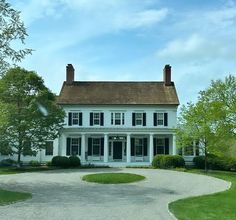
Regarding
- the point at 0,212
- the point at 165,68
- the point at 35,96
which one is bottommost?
the point at 0,212

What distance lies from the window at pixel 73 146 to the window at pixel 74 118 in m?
1.75

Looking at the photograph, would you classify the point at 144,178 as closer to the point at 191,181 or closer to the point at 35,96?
the point at 191,181

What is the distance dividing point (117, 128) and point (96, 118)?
240cm

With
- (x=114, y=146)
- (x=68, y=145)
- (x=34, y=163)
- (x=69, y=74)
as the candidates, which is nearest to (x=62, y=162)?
(x=34, y=163)

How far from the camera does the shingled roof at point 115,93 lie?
45438 mm

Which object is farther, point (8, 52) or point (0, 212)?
point (8, 52)

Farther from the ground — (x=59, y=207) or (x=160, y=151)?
(x=160, y=151)

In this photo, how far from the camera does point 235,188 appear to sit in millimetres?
23203

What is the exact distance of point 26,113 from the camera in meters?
37.0

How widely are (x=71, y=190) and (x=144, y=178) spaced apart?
7.57 m

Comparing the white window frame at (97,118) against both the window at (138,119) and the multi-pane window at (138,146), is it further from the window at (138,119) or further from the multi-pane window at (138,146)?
the multi-pane window at (138,146)

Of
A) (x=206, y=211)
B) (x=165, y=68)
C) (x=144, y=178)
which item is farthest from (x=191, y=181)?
(x=165, y=68)

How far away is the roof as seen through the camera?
45.4 metres

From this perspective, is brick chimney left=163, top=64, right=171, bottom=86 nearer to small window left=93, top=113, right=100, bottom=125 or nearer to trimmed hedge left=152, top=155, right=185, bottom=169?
small window left=93, top=113, right=100, bottom=125
